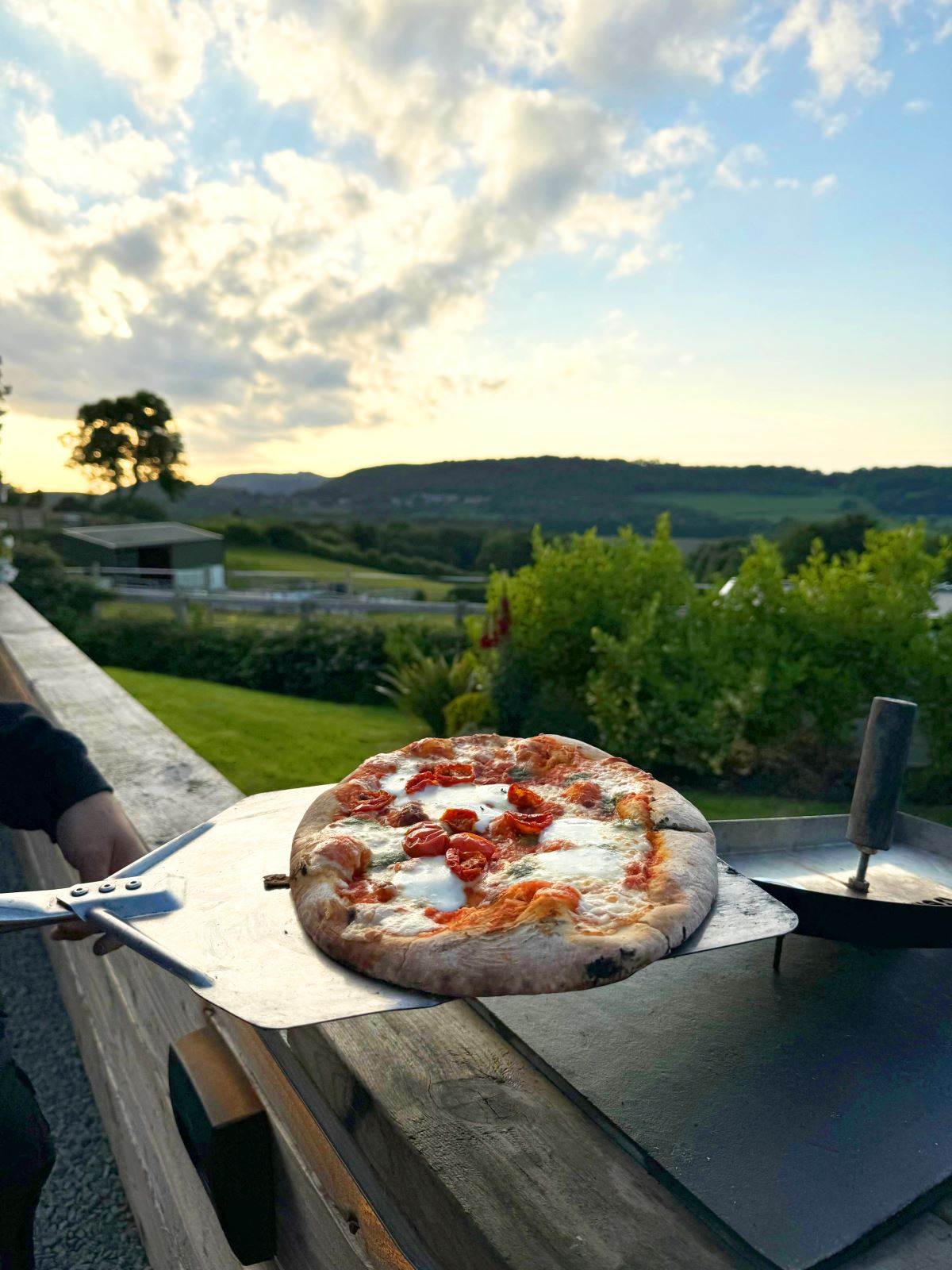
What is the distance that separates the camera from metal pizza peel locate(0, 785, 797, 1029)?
0.91 m

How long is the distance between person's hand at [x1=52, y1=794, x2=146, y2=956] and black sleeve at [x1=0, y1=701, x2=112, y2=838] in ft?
0.12

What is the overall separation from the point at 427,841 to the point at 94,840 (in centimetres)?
105

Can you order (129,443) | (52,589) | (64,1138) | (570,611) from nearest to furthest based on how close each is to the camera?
(64,1138) → (570,611) → (52,589) → (129,443)

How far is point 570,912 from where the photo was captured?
1081 millimetres

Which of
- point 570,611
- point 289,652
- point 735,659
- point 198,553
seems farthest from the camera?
point 198,553

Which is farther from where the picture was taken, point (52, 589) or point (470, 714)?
point (52, 589)

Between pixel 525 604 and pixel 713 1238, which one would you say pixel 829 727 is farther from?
pixel 713 1238

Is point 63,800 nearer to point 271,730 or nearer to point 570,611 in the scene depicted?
point 570,611

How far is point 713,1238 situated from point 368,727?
7667mm

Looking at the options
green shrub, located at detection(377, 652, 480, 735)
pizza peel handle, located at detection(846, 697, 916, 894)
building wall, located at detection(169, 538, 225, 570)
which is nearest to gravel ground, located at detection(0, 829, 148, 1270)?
pizza peel handle, located at detection(846, 697, 916, 894)

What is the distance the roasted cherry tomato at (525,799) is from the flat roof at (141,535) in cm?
4228

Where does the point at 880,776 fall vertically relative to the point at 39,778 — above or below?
above

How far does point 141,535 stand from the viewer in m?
41.8

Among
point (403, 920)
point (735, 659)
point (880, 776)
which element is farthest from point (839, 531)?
point (403, 920)
